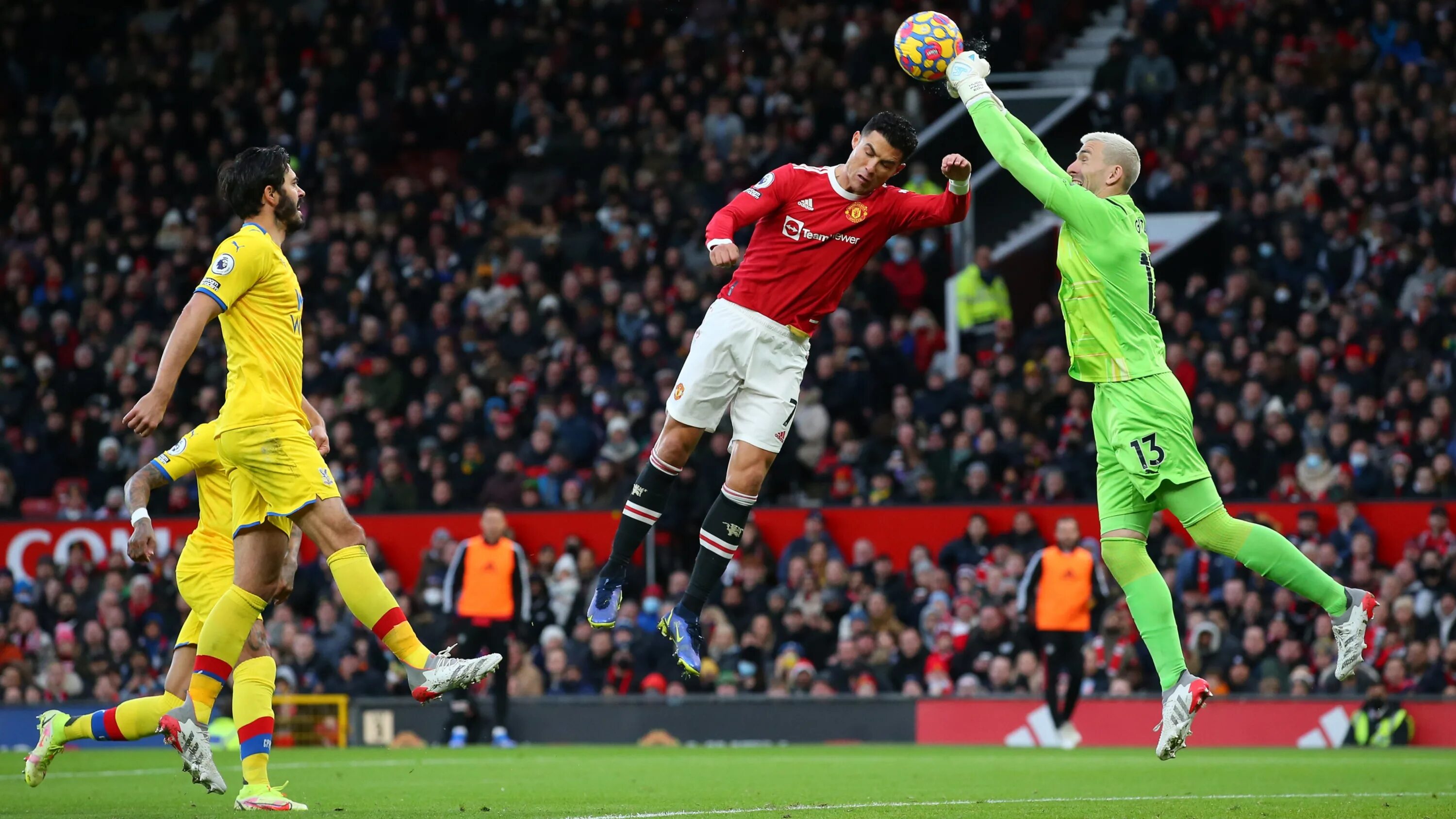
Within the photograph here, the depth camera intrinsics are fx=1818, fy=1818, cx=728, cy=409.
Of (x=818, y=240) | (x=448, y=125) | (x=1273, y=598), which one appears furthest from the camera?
(x=448, y=125)

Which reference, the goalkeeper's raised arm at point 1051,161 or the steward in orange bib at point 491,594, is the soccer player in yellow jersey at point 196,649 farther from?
the steward in orange bib at point 491,594

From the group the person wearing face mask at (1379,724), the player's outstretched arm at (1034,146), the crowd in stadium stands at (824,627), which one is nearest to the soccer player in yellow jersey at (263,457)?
the player's outstretched arm at (1034,146)

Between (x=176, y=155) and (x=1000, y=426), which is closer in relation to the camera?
(x=1000, y=426)

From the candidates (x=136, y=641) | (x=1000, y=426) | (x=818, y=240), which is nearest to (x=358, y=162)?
(x=136, y=641)

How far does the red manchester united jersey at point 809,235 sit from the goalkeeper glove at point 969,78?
0.57 meters

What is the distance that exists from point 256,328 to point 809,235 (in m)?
2.77

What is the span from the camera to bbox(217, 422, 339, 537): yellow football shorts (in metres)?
8.16

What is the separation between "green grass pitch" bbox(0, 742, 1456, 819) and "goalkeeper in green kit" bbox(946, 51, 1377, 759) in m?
0.94

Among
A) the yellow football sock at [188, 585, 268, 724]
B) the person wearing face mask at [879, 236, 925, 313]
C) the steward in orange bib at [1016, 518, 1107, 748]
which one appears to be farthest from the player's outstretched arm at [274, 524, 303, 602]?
the person wearing face mask at [879, 236, 925, 313]

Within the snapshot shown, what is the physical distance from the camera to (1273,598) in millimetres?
16359

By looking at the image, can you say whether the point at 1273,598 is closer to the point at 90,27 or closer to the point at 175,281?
the point at 175,281

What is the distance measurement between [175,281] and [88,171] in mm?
3300

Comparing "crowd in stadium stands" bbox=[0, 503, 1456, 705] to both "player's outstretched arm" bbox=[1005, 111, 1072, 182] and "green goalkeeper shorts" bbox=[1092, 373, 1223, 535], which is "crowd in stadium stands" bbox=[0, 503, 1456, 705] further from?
"player's outstretched arm" bbox=[1005, 111, 1072, 182]

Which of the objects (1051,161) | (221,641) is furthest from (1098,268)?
(221,641)
